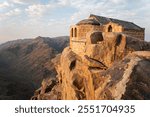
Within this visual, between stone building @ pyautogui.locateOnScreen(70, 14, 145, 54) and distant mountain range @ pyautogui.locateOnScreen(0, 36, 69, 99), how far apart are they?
45.7 m

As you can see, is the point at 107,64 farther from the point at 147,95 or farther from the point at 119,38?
the point at 147,95

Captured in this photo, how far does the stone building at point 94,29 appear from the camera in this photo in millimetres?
30094

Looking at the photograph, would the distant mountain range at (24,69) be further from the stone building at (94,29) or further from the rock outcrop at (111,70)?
the rock outcrop at (111,70)

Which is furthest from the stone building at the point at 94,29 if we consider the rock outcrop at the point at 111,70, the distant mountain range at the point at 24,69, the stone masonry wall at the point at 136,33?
the distant mountain range at the point at 24,69

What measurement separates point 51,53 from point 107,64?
122 meters

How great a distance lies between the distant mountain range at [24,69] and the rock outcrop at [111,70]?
165ft

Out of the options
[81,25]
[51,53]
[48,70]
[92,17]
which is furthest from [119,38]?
[51,53]

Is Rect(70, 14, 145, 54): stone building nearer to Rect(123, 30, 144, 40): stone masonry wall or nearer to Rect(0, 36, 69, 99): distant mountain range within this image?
Rect(123, 30, 144, 40): stone masonry wall

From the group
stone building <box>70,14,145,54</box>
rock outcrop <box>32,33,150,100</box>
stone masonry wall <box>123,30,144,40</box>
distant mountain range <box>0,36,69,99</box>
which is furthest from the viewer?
distant mountain range <box>0,36,69,99</box>

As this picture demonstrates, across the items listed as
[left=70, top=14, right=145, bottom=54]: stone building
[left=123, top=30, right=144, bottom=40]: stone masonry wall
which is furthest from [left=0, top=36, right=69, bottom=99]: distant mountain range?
[left=123, top=30, right=144, bottom=40]: stone masonry wall

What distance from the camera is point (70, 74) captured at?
26.7 m

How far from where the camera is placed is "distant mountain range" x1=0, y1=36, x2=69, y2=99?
84.9 meters

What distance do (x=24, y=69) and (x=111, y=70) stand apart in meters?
115

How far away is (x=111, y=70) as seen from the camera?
56.3 feet
